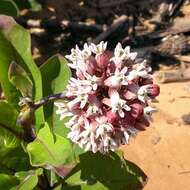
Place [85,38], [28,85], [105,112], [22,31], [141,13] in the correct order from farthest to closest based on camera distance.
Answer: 1. [141,13]
2. [85,38]
3. [22,31]
4. [28,85]
5. [105,112]

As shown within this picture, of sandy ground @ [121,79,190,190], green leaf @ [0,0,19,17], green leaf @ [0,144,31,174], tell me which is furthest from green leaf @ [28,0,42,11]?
green leaf @ [0,144,31,174]

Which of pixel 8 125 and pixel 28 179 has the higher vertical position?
pixel 8 125

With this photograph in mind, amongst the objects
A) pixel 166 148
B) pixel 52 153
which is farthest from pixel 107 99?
pixel 166 148

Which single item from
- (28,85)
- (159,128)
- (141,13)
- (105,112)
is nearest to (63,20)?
(141,13)

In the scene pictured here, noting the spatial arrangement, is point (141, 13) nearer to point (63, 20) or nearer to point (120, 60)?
point (63, 20)

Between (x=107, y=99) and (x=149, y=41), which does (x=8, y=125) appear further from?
(x=149, y=41)

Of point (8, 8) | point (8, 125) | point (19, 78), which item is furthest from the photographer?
point (8, 8)

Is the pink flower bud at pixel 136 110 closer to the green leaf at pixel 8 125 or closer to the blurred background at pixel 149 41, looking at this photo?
the green leaf at pixel 8 125

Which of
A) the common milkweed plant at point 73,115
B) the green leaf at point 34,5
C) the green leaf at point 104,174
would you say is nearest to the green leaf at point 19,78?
the common milkweed plant at point 73,115
